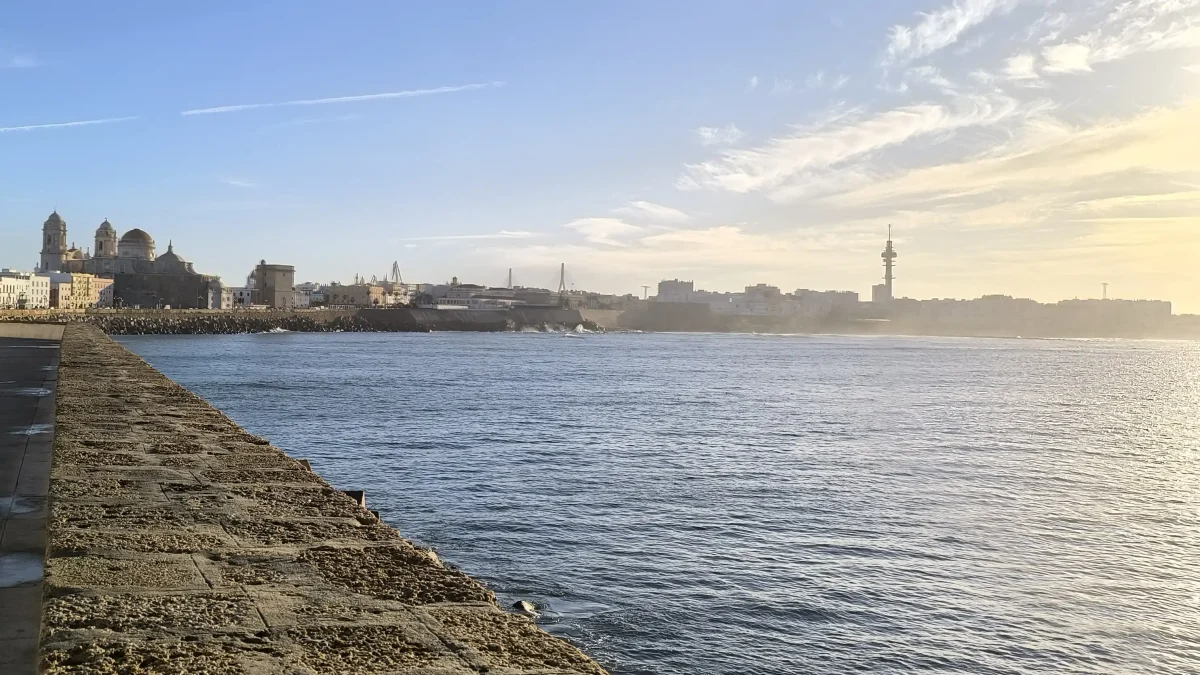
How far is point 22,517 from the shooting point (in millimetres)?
8367

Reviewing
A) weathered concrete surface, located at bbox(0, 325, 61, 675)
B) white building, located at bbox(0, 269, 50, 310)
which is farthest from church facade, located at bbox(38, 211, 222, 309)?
weathered concrete surface, located at bbox(0, 325, 61, 675)

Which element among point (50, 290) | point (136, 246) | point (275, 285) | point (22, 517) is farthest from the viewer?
point (275, 285)

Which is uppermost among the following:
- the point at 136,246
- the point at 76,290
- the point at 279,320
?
the point at 136,246

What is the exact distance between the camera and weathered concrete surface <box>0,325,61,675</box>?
5.31 meters

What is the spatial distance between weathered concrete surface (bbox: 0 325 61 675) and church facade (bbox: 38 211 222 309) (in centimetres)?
14122

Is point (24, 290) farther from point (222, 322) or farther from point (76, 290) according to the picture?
point (222, 322)

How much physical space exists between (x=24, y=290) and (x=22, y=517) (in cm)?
14494

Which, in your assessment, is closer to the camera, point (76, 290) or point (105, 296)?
point (76, 290)

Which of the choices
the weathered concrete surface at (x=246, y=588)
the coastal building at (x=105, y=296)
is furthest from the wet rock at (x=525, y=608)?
the coastal building at (x=105, y=296)

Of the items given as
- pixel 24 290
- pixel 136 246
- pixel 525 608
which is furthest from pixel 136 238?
pixel 525 608

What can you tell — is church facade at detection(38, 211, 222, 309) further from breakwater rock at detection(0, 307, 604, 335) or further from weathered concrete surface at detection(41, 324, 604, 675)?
weathered concrete surface at detection(41, 324, 604, 675)

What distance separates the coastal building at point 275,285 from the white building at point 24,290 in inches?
1686

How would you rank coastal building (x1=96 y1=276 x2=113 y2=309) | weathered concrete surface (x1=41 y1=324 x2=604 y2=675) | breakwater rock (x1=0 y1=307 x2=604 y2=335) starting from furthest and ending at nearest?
coastal building (x1=96 y1=276 x2=113 y2=309)
breakwater rock (x1=0 y1=307 x2=604 y2=335)
weathered concrete surface (x1=41 y1=324 x2=604 y2=675)

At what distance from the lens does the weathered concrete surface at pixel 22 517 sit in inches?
209
